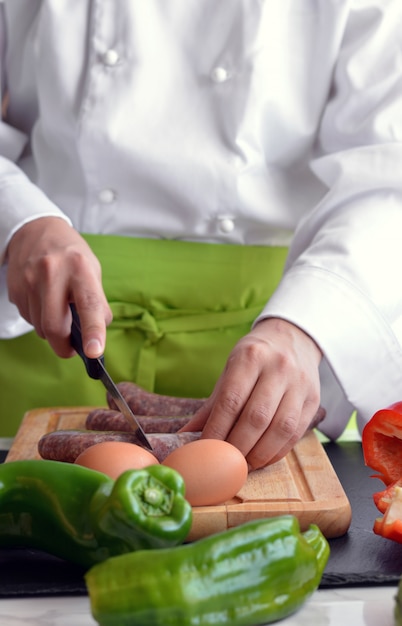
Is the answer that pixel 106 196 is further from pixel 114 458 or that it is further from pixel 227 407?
pixel 114 458

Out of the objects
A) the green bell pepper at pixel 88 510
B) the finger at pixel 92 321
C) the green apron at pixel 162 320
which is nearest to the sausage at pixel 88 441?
the finger at pixel 92 321

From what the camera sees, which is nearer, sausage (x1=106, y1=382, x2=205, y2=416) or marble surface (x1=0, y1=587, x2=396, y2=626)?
marble surface (x1=0, y1=587, x2=396, y2=626)

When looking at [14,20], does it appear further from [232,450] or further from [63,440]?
[232,450]

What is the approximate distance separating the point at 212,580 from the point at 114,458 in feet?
1.22

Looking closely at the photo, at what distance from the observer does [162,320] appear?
1.92 meters

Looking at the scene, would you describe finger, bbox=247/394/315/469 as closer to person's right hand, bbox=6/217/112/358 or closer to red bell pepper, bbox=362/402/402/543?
red bell pepper, bbox=362/402/402/543

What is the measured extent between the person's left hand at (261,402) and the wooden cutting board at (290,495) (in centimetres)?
5

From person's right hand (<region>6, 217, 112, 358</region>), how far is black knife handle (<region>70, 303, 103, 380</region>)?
0.04ft

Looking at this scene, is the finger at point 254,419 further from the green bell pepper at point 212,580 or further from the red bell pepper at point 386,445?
the green bell pepper at point 212,580

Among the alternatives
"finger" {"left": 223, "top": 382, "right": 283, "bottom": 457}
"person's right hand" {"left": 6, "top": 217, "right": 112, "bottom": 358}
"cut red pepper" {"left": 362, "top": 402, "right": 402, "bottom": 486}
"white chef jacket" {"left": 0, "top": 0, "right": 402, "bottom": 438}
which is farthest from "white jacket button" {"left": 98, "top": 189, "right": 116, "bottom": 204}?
"cut red pepper" {"left": 362, "top": 402, "right": 402, "bottom": 486}

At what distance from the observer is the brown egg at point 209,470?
125cm

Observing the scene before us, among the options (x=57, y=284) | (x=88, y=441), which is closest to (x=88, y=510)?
(x=88, y=441)

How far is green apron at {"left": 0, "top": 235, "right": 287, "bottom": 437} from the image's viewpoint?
1.91 metres

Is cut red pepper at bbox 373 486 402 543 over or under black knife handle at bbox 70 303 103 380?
over
